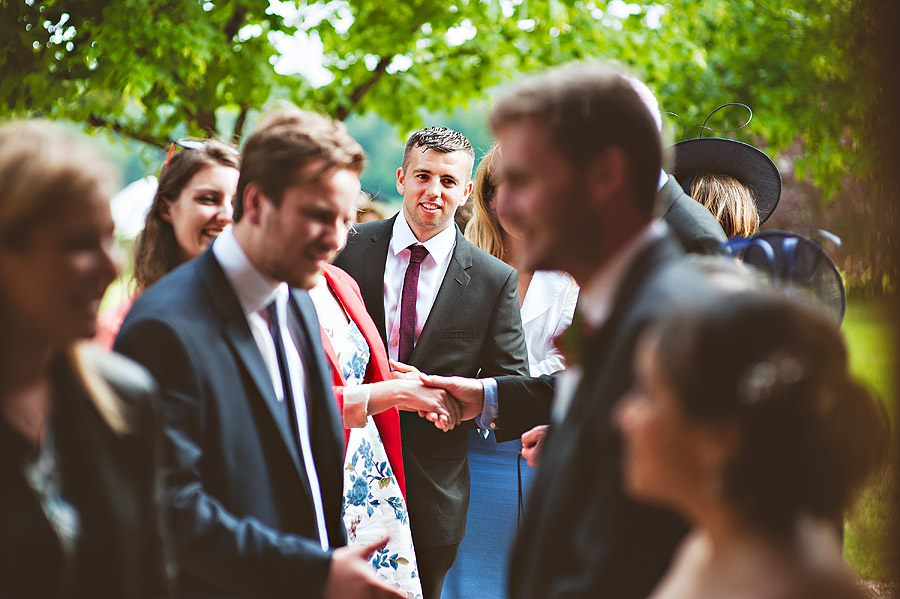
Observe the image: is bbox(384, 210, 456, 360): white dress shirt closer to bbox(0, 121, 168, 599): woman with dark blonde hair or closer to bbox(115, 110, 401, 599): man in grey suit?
bbox(115, 110, 401, 599): man in grey suit

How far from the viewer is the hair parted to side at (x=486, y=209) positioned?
184 inches

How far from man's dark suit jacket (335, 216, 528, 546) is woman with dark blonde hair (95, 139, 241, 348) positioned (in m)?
1.09

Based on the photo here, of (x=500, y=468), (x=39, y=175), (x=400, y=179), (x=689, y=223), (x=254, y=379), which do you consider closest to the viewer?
(x=39, y=175)

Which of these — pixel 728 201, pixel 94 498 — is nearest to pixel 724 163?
pixel 728 201

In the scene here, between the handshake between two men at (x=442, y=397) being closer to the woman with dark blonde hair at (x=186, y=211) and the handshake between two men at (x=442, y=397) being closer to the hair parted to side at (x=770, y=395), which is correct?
the woman with dark blonde hair at (x=186, y=211)

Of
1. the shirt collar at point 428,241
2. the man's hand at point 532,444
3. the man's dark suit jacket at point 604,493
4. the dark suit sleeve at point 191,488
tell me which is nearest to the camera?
the man's dark suit jacket at point 604,493

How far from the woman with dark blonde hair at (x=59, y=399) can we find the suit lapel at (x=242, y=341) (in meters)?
0.44

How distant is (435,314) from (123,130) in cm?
509

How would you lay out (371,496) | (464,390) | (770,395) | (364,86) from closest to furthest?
(770,395)
(371,496)
(464,390)
(364,86)

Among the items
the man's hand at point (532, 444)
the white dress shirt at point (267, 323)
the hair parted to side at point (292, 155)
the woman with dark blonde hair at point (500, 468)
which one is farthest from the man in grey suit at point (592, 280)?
the woman with dark blonde hair at point (500, 468)

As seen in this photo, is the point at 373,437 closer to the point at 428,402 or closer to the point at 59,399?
the point at 428,402

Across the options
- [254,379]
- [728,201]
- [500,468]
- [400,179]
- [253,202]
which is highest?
[253,202]

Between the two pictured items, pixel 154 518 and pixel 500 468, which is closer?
pixel 154 518

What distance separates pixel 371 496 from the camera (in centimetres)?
352
